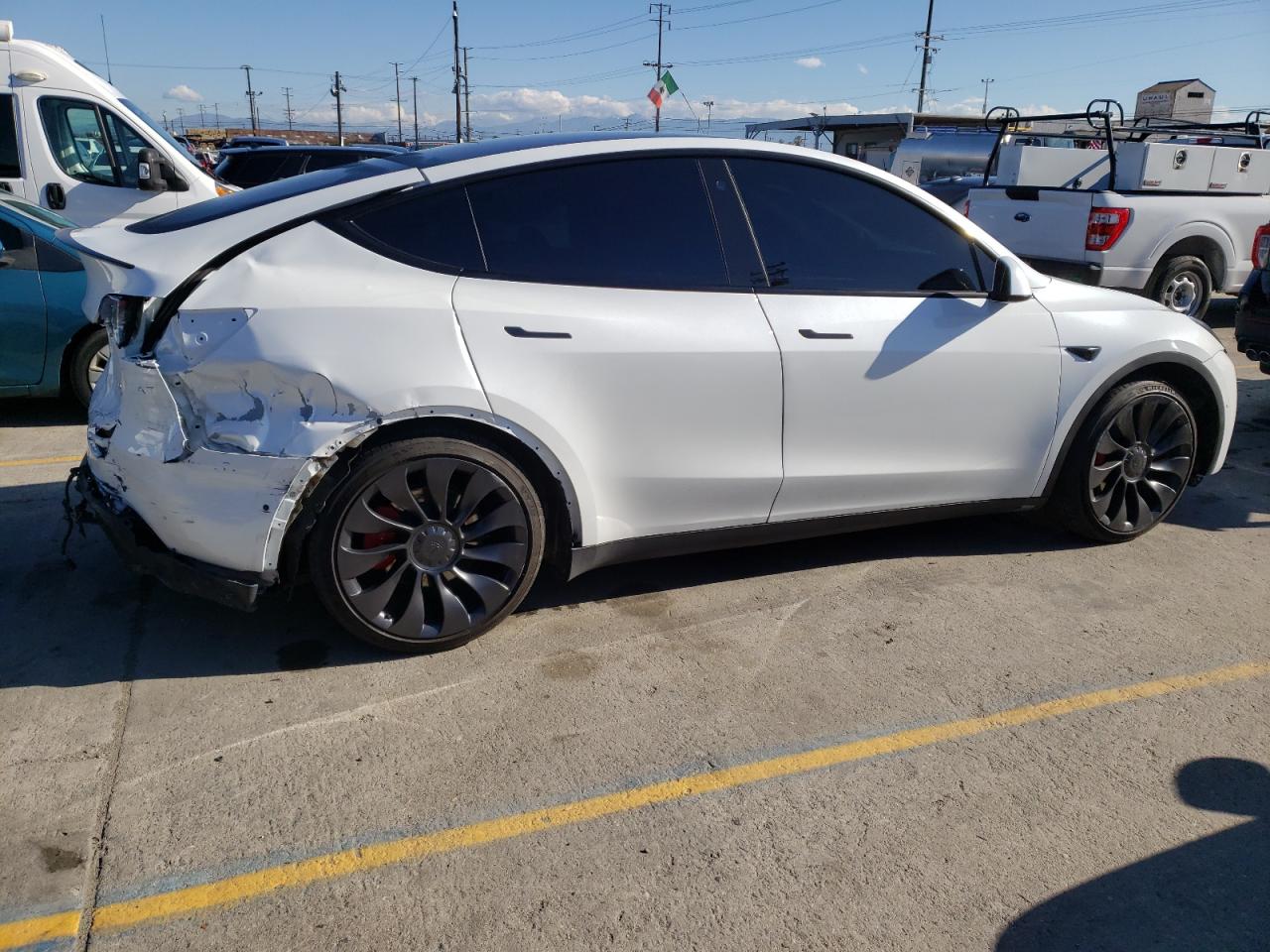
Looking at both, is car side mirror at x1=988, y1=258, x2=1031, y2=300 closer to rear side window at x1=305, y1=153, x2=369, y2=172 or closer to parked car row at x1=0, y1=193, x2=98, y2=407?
parked car row at x1=0, y1=193, x2=98, y2=407

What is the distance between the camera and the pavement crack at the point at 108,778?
2.32 metres

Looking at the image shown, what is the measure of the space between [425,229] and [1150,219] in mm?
8117

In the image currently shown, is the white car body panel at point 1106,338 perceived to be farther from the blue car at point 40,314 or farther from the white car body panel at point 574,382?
the blue car at point 40,314

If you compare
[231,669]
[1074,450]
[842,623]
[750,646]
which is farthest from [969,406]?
[231,669]

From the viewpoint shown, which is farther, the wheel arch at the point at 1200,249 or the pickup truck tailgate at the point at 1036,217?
the wheel arch at the point at 1200,249

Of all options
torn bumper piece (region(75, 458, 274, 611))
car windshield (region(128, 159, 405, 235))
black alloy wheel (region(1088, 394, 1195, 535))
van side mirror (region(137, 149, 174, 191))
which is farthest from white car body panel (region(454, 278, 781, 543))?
van side mirror (region(137, 149, 174, 191))

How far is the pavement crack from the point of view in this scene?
2.32 metres

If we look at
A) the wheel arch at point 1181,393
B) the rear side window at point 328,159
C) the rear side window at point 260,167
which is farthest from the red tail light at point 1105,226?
the rear side window at point 260,167

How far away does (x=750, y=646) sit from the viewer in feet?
12.0

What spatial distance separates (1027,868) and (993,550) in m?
2.27

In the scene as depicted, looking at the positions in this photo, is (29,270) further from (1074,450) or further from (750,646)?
(1074,450)

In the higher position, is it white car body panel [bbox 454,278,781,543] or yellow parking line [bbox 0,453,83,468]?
white car body panel [bbox 454,278,781,543]

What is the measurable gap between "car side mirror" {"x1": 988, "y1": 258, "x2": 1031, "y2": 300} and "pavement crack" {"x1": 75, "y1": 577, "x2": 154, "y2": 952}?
137 inches

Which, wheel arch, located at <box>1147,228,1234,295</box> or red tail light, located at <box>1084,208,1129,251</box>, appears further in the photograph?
wheel arch, located at <box>1147,228,1234,295</box>
